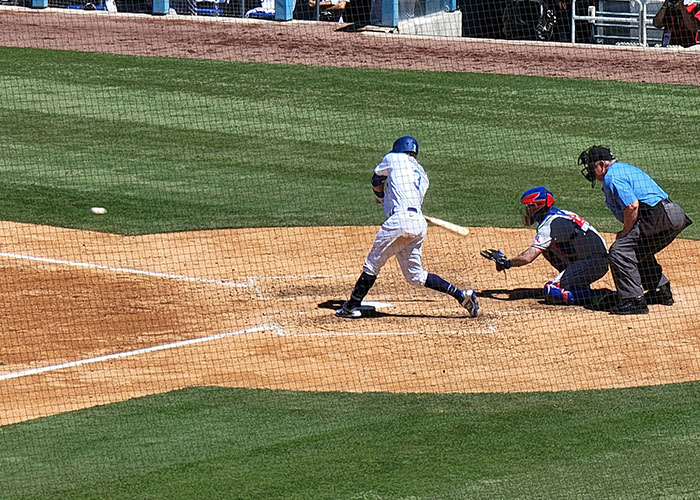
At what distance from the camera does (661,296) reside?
9.54 m

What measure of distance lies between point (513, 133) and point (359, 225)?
196 inches

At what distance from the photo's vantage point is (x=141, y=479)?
5852mm

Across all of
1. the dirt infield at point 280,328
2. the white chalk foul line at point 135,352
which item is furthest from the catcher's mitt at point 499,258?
the white chalk foul line at point 135,352

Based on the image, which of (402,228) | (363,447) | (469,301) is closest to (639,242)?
(469,301)

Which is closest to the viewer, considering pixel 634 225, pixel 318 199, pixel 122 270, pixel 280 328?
pixel 280 328

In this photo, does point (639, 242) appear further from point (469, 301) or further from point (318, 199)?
point (318, 199)

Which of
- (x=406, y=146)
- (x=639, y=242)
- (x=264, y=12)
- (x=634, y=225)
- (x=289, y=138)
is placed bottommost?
(x=639, y=242)

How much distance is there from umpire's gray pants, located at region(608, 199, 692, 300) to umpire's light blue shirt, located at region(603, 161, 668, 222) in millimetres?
86

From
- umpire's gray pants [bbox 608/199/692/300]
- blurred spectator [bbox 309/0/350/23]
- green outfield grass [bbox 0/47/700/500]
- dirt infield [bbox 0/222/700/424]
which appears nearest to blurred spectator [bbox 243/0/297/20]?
blurred spectator [bbox 309/0/350/23]

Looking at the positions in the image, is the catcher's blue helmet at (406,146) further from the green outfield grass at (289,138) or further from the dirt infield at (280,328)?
the green outfield grass at (289,138)

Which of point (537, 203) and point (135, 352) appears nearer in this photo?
point (135, 352)

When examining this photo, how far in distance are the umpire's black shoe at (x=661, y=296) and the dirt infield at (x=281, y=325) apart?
11 centimetres

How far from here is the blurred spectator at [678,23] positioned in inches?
829

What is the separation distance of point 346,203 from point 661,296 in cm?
→ 478
